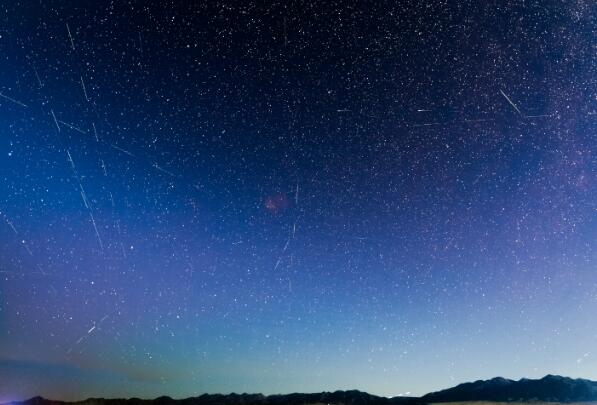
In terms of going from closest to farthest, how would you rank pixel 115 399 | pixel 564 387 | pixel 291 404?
pixel 564 387 → pixel 291 404 → pixel 115 399

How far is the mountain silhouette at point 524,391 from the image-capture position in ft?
415

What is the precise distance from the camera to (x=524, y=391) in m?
138

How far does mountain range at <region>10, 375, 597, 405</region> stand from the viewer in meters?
129

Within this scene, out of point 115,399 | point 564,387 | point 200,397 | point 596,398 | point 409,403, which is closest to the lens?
point 596,398

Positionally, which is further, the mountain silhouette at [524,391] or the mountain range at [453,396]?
the mountain range at [453,396]

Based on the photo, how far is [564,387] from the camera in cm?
13125

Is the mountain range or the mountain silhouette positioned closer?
the mountain silhouette

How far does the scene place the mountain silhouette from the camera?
127 metres

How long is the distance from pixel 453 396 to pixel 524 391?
2784 centimetres

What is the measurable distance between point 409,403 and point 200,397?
272 feet

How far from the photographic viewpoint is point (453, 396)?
159625 mm

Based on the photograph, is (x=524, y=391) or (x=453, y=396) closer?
(x=524, y=391)

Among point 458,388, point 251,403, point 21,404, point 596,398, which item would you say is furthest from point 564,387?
point 21,404

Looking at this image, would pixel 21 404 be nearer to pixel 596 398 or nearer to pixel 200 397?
pixel 200 397
